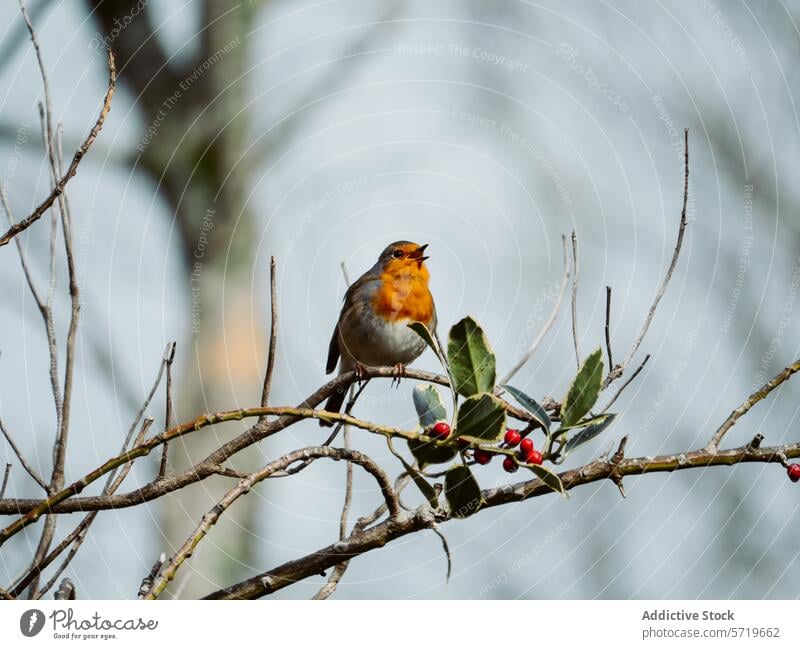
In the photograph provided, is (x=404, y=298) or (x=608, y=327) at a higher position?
(x=404, y=298)

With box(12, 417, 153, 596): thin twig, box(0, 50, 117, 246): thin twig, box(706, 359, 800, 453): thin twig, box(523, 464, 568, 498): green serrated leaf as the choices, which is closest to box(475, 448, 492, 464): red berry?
box(523, 464, 568, 498): green serrated leaf

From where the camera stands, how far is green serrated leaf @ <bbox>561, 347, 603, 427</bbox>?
147cm

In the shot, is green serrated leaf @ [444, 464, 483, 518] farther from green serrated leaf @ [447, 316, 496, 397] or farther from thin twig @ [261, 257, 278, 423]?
thin twig @ [261, 257, 278, 423]

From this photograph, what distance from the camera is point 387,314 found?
13.6ft

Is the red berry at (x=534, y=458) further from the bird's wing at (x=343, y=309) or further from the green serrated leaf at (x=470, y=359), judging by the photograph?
the bird's wing at (x=343, y=309)

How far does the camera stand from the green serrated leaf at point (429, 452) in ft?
4.67

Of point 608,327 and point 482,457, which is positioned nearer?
point 482,457

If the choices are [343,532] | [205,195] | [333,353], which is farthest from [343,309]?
[343,532]

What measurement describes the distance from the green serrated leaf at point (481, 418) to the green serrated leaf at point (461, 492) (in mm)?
84

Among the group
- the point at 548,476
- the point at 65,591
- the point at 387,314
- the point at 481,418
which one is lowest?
the point at 548,476

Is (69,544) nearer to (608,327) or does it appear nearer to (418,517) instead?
(418,517)

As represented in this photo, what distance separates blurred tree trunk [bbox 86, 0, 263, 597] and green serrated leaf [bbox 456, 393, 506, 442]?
3.47 m

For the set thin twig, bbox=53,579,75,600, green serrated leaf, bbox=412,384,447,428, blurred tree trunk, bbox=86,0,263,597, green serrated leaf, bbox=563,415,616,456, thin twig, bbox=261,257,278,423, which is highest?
blurred tree trunk, bbox=86,0,263,597

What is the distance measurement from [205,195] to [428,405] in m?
4.10
